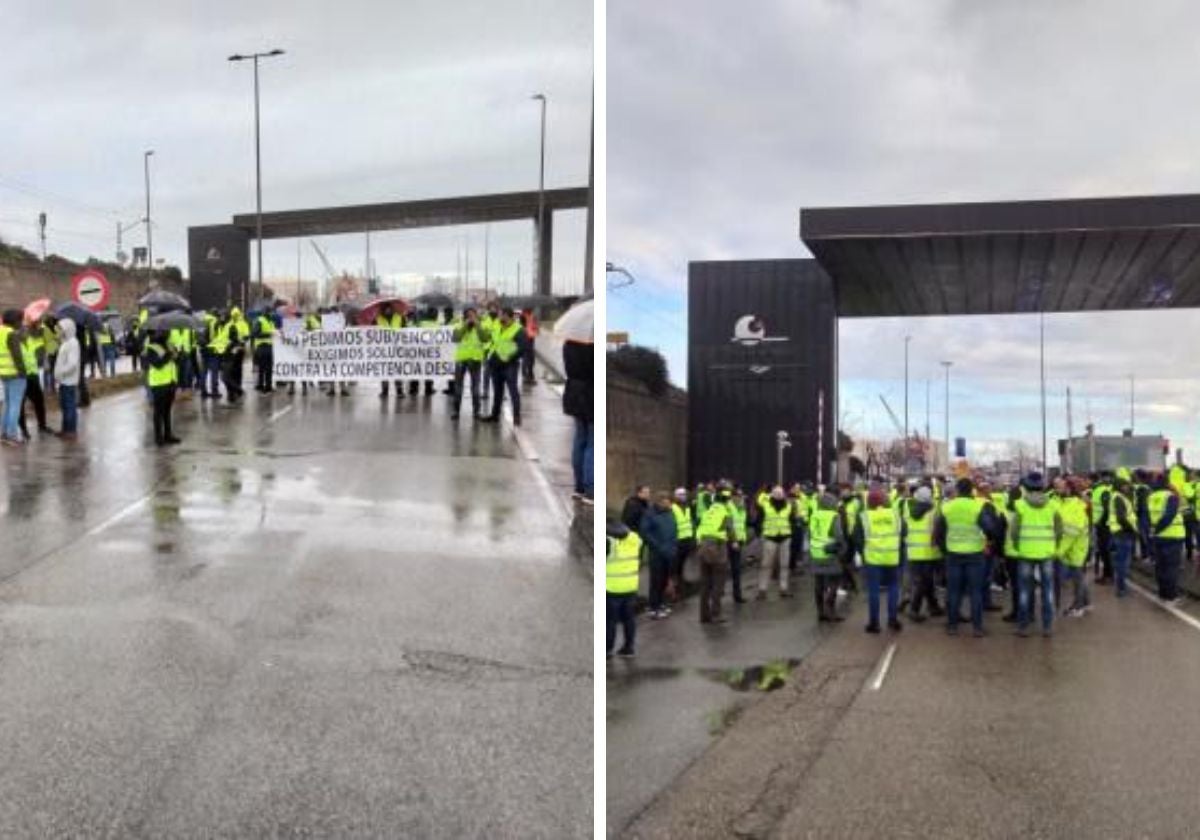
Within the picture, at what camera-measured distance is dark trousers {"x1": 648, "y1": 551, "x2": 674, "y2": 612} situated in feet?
19.0

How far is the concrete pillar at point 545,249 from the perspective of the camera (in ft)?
57.9

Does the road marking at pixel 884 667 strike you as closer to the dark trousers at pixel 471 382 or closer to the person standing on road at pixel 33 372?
the dark trousers at pixel 471 382

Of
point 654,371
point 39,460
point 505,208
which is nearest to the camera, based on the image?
point 654,371

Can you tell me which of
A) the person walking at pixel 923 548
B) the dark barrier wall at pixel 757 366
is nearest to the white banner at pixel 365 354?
the person walking at pixel 923 548

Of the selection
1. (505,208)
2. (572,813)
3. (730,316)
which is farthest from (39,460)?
(505,208)

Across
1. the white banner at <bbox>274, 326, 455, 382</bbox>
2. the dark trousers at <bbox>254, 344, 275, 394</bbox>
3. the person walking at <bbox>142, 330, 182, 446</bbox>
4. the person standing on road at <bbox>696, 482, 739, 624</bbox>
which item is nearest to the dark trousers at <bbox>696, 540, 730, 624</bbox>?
the person standing on road at <bbox>696, 482, 739, 624</bbox>

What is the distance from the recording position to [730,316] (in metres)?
5.87

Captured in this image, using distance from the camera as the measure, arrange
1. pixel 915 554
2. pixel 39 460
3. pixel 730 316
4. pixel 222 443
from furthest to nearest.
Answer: pixel 222 443
pixel 39 460
pixel 915 554
pixel 730 316

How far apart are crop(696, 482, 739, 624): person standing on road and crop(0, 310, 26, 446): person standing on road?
303 inches

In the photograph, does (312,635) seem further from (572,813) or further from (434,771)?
(572,813)

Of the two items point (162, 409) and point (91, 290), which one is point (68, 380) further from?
A: point (91, 290)

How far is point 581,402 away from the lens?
6719mm

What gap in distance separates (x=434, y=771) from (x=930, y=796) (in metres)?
1.64

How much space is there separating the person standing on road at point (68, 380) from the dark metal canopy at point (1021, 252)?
8.06 m
